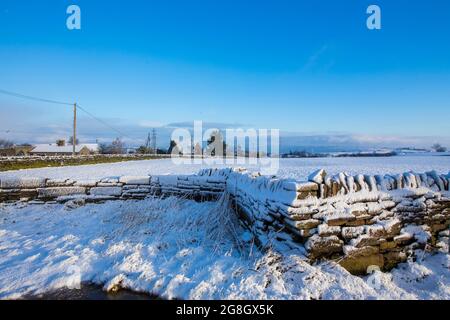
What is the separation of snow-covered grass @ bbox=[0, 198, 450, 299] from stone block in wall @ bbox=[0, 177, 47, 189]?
191cm

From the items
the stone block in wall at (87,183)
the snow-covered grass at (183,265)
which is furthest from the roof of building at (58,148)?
the snow-covered grass at (183,265)

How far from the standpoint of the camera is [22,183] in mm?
7047

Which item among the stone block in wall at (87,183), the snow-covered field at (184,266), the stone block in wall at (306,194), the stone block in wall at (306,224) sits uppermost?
the stone block in wall at (306,194)

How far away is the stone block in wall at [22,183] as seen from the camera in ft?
23.1

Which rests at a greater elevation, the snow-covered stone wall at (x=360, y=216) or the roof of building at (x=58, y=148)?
the roof of building at (x=58, y=148)

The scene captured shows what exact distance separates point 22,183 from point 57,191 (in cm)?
99

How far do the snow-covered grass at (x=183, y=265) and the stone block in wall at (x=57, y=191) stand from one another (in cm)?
165

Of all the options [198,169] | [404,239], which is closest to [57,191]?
[404,239]

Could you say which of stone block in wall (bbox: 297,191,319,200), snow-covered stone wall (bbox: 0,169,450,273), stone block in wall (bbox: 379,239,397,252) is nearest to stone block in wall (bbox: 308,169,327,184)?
snow-covered stone wall (bbox: 0,169,450,273)

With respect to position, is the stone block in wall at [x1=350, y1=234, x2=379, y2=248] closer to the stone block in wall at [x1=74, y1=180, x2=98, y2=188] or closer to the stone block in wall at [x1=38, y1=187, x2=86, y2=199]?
the stone block in wall at [x1=74, y1=180, x2=98, y2=188]

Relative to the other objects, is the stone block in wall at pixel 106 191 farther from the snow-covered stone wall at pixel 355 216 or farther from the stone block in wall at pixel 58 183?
the snow-covered stone wall at pixel 355 216

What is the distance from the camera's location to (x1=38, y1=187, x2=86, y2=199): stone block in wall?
275 inches

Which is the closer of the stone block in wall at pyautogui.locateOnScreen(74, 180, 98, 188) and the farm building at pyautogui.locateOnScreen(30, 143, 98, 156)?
the stone block in wall at pyautogui.locateOnScreen(74, 180, 98, 188)
